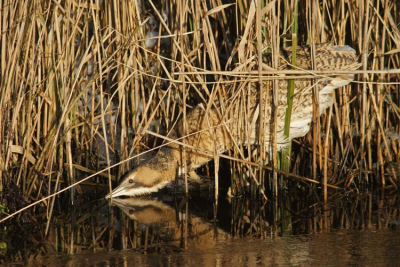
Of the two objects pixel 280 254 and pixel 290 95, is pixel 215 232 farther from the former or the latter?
pixel 290 95

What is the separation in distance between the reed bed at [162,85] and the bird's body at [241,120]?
95mm

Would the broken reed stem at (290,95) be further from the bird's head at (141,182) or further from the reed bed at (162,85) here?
the bird's head at (141,182)

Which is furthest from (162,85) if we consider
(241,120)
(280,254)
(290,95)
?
(280,254)

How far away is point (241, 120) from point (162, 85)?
108 centimetres

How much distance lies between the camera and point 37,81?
4656 mm

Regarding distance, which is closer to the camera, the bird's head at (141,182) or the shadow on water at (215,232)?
the shadow on water at (215,232)

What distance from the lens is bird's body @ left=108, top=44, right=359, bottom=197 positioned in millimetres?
4764

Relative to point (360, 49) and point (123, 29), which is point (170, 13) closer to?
point (123, 29)

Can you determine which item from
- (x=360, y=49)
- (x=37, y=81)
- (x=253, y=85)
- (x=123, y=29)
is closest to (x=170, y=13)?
(x=123, y=29)

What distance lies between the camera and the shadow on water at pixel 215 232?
3613mm

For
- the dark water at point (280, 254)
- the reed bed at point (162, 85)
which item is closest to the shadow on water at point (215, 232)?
the dark water at point (280, 254)

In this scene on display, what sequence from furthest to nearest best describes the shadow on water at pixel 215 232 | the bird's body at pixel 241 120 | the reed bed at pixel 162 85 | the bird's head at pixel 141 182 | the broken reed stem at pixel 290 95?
1. the bird's head at pixel 141 182
2. the bird's body at pixel 241 120
3. the broken reed stem at pixel 290 95
4. the reed bed at pixel 162 85
5. the shadow on water at pixel 215 232

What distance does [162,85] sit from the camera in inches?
220

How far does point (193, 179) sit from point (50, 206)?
1356 mm
